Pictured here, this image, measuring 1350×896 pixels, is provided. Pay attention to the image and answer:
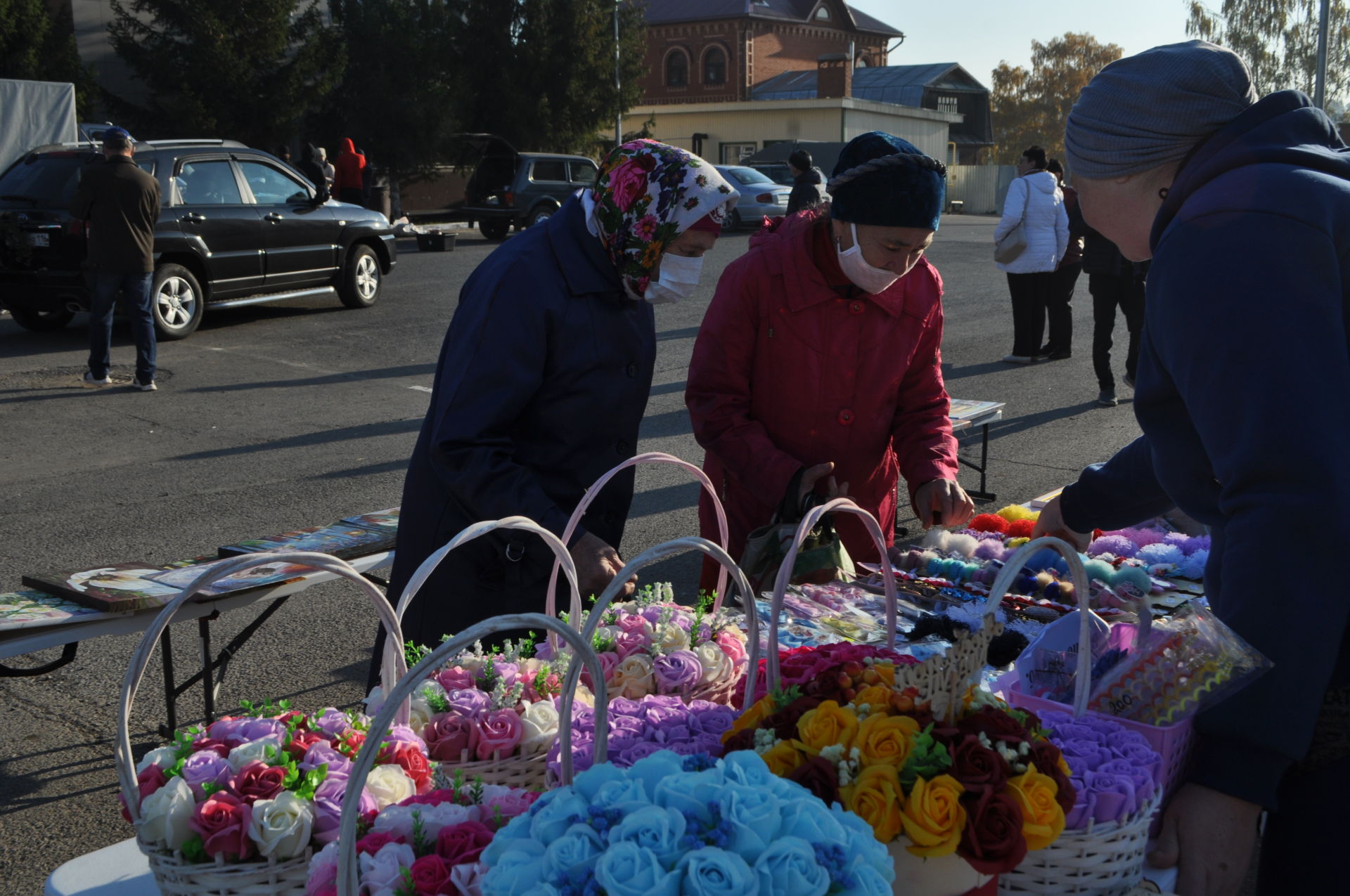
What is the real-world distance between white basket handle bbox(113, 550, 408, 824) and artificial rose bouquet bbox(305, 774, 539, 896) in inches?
7.1

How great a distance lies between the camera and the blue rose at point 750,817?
3.42ft

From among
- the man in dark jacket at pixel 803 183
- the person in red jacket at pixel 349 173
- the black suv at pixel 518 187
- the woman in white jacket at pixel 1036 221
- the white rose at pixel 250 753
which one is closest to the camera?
the white rose at pixel 250 753

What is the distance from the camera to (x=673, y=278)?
2.62m

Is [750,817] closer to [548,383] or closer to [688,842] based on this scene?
[688,842]

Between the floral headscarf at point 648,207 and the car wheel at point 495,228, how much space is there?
20106 millimetres

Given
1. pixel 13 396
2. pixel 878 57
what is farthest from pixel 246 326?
pixel 878 57

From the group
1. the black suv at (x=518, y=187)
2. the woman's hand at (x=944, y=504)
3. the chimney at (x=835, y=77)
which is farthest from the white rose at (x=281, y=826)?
the chimney at (x=835, y=77)

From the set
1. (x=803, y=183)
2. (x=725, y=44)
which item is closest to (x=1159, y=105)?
(x=803, y=183)

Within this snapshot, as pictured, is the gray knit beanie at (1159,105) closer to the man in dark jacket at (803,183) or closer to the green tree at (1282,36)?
the man in dark jacket at (803,183)

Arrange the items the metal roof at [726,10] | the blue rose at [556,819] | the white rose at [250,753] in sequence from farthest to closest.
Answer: the metal roof at [726,10], the white rose at [250,753], the blue rose at [556,819]

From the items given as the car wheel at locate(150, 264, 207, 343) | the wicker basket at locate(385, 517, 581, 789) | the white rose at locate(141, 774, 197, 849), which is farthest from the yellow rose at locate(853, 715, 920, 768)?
the car wheel at locate(150, 264, 207, 343)

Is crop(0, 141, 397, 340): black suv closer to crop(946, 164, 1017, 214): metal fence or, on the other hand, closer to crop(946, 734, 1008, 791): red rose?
crop(946, 734, 1008, 791): red rose

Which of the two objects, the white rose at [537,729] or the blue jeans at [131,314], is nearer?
the white rose at [537,729]

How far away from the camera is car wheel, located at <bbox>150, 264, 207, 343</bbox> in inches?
414
